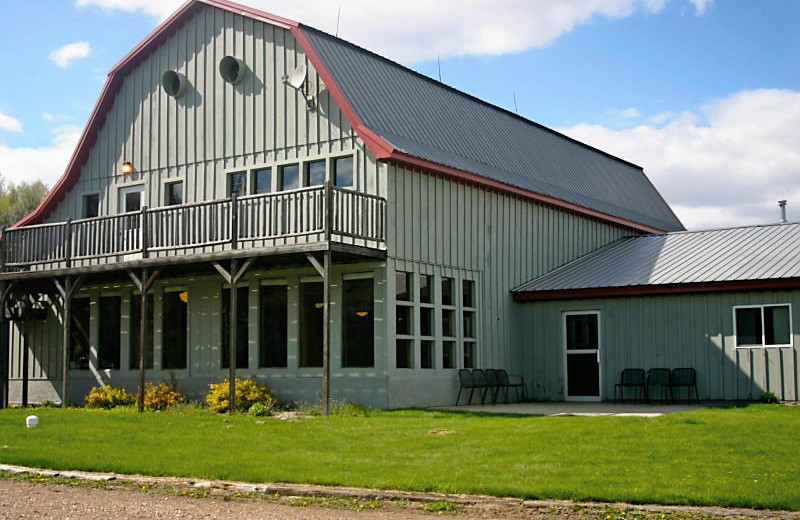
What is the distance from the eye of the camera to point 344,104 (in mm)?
19875

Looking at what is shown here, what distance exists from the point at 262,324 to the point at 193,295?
2.23 meters

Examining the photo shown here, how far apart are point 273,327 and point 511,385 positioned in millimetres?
5546

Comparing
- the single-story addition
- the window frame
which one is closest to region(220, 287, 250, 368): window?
the single-story addition

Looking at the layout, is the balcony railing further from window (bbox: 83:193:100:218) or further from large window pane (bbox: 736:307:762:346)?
large window pane (bbox: 736:307:762:346)

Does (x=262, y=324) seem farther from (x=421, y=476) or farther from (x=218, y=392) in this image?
(x=421, y=476)

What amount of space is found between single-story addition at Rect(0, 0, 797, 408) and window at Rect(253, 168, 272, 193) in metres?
0.04

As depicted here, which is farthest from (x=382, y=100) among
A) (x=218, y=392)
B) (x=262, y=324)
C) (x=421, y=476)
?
(x=421, y=476)

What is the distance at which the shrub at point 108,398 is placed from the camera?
71.7 feet

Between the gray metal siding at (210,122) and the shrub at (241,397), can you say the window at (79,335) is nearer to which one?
the gray metal siding at (210,122)

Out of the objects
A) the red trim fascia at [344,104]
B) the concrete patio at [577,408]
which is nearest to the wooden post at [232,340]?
the red trim fascia at [344,104]

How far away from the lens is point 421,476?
1074 cm

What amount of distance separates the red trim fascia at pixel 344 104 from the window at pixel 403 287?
2.43 metres

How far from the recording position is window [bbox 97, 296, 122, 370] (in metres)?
24.0

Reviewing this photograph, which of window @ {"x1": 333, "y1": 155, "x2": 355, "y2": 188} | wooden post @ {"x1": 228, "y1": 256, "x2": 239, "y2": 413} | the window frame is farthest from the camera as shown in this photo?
window @ {"x1": 333, "y1": 155, "x2": 355, "y2": 188}
